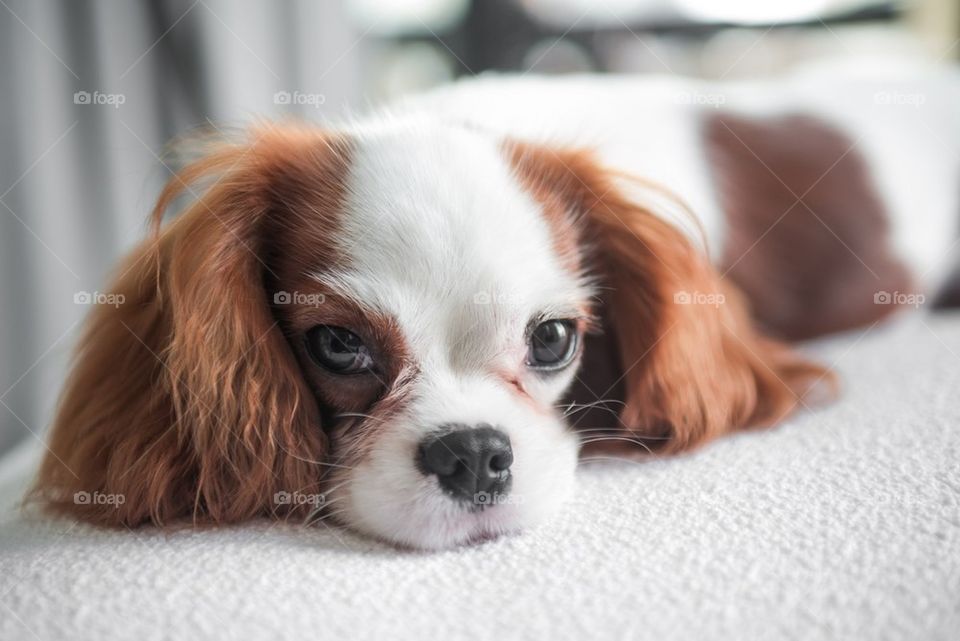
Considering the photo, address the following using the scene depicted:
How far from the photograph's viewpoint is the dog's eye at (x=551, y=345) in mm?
1324

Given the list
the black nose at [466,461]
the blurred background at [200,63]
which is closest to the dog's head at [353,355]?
the black nose at [466,461]

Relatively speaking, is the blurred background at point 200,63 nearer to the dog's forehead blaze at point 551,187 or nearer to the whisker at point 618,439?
the dog's forehead blaze at point 551,187

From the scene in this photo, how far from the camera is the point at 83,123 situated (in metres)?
2.04

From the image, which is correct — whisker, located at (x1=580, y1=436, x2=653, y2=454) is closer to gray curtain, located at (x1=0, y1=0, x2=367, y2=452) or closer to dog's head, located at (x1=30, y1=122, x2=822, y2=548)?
dog's head, located at (x1=30, y1=122, x2=822, y2=548)

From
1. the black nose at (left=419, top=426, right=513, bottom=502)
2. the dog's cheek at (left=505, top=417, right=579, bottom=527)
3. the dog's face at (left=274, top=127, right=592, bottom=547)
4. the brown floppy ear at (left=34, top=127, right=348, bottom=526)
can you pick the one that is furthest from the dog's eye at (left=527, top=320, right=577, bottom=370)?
the brown floppy ear at (left=34, top=127, right=348, bottom=526)

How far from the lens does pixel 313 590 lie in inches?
36.9

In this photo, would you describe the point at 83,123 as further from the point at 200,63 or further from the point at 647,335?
the point at 647,335

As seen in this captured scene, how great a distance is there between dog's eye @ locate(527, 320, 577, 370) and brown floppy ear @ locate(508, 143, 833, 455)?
0.42 ft

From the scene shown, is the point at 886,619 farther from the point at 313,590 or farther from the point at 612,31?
the point at 612,31

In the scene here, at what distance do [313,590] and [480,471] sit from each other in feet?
0.86

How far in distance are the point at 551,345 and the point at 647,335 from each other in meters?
0.23

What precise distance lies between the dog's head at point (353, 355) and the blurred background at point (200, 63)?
211 mm

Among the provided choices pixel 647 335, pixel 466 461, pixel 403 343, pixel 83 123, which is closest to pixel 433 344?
pixel 403 343

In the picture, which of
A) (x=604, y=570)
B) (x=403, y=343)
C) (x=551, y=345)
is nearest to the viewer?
(x=604, y=570)
